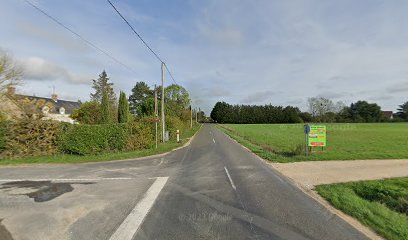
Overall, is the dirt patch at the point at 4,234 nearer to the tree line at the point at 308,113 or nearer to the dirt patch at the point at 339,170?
the dirt patch at the point at 339,170

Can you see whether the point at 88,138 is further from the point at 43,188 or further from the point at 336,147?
the point at 336,147

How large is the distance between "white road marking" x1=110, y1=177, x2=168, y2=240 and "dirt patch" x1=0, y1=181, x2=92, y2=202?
2648 millimetres

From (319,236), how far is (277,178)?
13.3 ft

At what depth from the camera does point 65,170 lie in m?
9.53

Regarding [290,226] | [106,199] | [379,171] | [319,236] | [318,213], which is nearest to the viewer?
[319,236]

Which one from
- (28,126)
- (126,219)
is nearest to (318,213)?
(126,219)

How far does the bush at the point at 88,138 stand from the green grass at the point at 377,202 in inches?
476

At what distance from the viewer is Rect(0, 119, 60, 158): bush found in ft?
41.2

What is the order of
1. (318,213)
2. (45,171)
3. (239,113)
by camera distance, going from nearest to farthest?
(318,213)
(45,171)
(239,113)

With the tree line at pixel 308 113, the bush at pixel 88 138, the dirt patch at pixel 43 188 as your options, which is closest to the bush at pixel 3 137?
the bush at pixel 88 138

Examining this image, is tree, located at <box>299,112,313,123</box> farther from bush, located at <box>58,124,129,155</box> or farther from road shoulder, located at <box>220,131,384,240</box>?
road shoulder, located at <box>220,131,384,240</box>

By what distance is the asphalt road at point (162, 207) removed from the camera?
398 cm

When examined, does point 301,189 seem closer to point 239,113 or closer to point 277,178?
point 277,178

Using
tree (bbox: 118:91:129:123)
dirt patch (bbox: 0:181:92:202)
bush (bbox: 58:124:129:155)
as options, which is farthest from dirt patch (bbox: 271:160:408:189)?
tree (bbox: 118:91:129:123)
